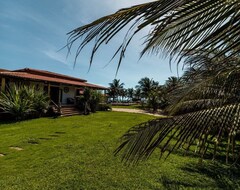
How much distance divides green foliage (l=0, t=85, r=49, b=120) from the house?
154 cm

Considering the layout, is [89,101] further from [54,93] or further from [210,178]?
[210,178]

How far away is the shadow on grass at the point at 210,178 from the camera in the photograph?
5.28 metres

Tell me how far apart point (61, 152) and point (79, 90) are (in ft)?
71.9

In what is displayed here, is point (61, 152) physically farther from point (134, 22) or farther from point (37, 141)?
point (134, 22)

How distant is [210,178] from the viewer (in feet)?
18.9

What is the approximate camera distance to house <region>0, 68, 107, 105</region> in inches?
729

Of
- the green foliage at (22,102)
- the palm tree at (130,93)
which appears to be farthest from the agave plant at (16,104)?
the palm tree at (130,93)

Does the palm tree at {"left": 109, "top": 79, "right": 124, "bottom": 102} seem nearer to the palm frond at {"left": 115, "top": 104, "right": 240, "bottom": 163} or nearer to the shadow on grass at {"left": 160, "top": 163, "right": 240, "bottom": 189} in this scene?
the shadow on grass at {"left": 160, "top": 163, "right": 240, "bottom": 189}

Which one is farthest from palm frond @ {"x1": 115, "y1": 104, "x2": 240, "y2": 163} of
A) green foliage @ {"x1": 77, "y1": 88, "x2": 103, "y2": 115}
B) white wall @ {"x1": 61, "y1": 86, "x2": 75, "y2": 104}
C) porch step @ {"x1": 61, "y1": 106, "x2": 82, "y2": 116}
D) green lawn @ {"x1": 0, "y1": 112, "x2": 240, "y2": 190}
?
white wall @ {"x1": 61, "y1": 86, "x2": 75, "y2": 104}

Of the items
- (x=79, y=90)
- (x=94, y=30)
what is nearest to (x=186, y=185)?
(x=94, y=30)

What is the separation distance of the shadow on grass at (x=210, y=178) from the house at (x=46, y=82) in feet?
50.0

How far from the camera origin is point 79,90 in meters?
29.4

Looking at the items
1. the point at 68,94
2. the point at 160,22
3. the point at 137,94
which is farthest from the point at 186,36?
the point at 137,94

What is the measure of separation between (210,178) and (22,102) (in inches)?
540
